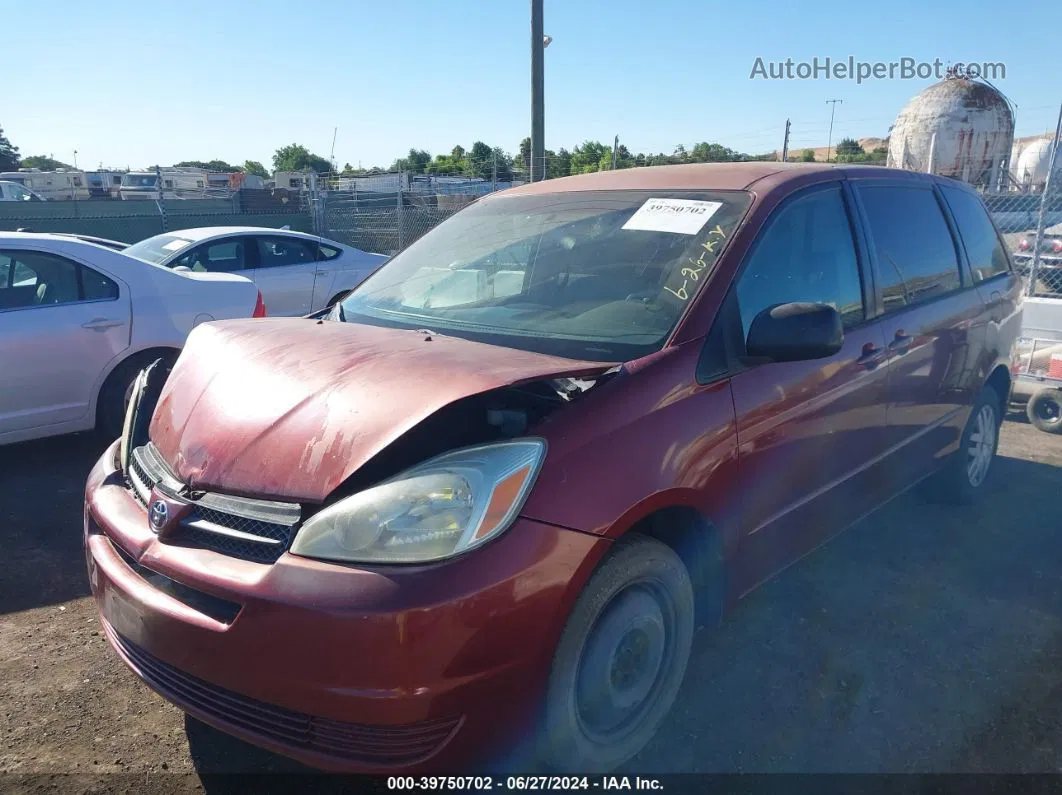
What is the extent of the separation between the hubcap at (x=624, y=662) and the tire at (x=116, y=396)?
13.4 feet

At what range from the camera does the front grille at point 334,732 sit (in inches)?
75.2

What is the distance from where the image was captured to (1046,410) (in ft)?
21.0

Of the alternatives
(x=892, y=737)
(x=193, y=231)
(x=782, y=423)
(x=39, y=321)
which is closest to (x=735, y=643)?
(x=892, y=737)

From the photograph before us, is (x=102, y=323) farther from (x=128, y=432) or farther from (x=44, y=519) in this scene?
(x=128, y=432)

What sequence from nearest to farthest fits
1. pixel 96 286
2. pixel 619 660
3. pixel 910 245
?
pixel 619 660
pixel 910 245
pixel 96 286

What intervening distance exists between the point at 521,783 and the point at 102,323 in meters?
4.49

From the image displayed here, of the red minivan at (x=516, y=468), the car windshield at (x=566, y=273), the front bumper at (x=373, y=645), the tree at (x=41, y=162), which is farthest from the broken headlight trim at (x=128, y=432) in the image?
the tree at (x=41, y=162)

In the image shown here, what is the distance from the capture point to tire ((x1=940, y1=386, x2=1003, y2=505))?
14.9ft

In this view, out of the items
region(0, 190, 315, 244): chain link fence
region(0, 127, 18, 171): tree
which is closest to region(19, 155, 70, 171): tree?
region(0, 127, 18, 171): tree

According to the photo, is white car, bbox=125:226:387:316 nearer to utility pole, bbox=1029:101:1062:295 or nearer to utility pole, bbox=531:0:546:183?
utility pole, bbox=531:0:546:183

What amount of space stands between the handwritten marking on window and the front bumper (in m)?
0.99

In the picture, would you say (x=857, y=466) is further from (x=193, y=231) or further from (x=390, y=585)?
(x=193, y=231)

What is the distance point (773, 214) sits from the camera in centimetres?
294

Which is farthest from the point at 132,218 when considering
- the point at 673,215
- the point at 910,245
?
the point at 910,245
